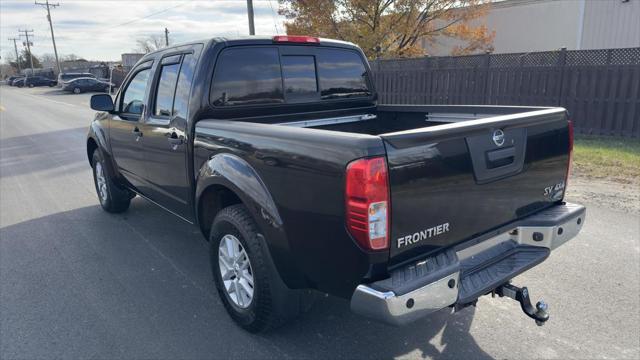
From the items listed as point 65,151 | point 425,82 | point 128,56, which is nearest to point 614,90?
point 425,82

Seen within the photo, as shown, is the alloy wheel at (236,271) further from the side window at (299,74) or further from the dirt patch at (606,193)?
the dirt patch at (606,193)

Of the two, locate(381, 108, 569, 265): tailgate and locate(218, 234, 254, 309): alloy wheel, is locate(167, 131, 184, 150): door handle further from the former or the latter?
locate(381, 108, 569, 265): tailgate

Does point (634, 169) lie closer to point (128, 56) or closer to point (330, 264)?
point (330, 264)

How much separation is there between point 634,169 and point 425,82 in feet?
25.5

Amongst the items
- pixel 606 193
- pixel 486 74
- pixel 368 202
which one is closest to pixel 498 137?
pixel 368 202

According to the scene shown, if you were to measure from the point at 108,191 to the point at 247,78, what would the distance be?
307 centimetres

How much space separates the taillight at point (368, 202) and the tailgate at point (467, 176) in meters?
0.05

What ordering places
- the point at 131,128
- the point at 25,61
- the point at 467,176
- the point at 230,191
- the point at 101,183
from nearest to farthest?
the point at 467,176 → the point at 230,191 → the point at 131,128 → the point at 101,183 → the point at 25,61

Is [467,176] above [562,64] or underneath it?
underneath

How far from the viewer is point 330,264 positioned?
2.51 m

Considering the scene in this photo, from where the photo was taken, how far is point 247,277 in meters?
3.19

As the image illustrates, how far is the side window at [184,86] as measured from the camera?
3.76 metres

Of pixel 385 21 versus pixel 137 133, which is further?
pixel 385 21

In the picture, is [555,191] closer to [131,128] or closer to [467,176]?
[467,176]
